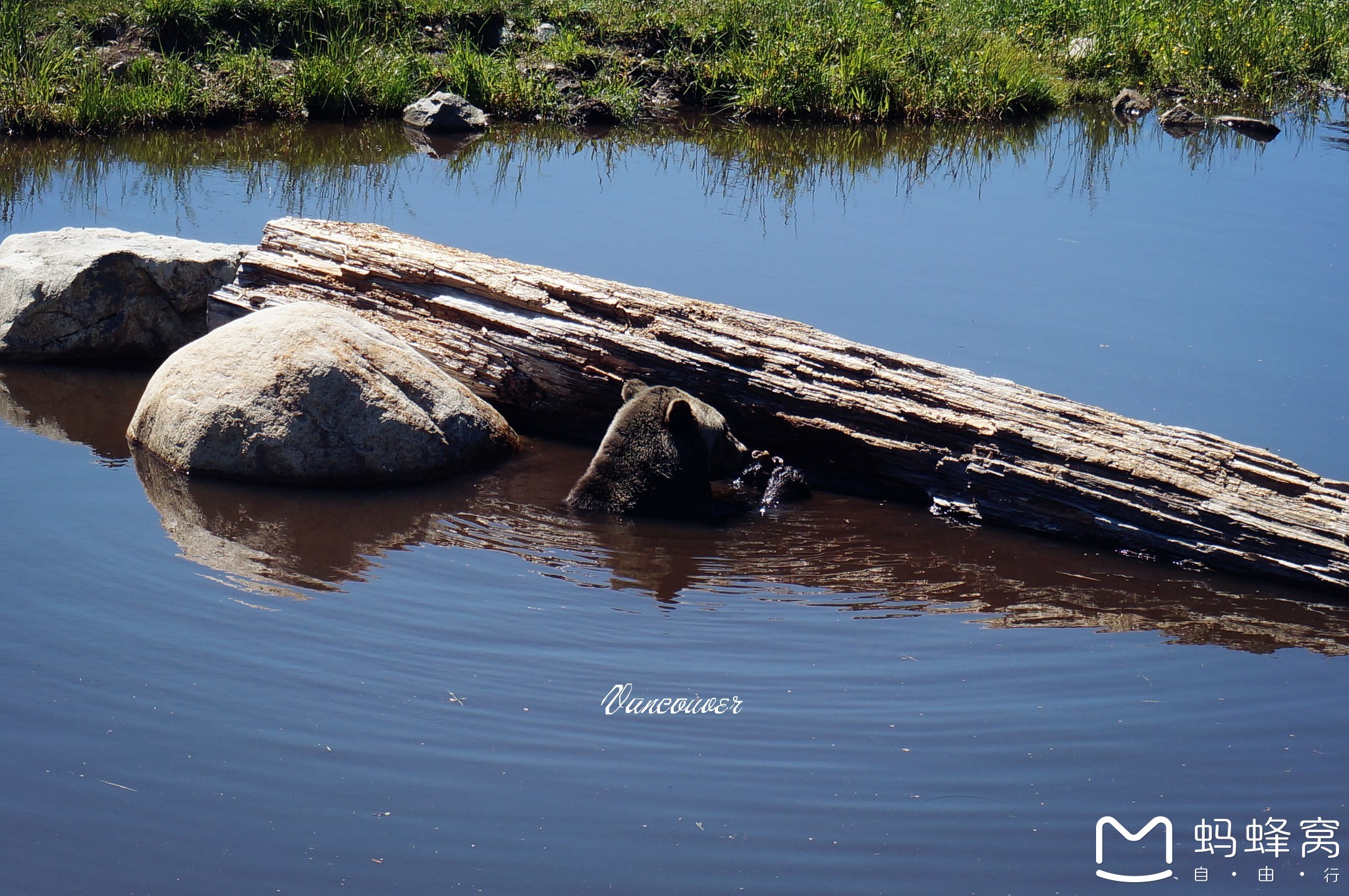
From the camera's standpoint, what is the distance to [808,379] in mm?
6254

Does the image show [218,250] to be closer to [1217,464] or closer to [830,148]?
[1217,464]

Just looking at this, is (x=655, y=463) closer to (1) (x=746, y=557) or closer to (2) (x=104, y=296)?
(1) (x=746, y=557)

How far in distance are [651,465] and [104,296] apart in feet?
13.9

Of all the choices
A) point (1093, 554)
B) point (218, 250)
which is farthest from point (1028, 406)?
point (218, 250)

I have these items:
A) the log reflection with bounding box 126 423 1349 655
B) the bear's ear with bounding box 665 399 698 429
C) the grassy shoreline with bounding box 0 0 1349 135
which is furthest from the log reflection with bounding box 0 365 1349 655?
the grassy shoreline with bounding box 0 0 1349 135

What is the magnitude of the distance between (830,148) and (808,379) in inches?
366

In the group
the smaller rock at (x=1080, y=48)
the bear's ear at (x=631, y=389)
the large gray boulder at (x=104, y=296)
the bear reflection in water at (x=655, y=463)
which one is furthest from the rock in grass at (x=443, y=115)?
the smaller rock at (x=1080, y=48)

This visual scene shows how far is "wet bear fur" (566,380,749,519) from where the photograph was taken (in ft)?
19.5

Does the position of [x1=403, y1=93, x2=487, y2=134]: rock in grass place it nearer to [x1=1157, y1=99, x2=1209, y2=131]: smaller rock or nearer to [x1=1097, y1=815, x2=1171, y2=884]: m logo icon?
[x1=1157, y1=99, x2=1209, y2=131]: smaller rock

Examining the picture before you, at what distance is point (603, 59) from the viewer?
56.3 ft

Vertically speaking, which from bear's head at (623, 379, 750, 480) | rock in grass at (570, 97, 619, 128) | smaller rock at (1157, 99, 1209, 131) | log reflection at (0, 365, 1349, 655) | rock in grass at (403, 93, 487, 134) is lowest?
log reflection at (0, 365, 1349, 655)

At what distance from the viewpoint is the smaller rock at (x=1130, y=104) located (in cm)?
1758

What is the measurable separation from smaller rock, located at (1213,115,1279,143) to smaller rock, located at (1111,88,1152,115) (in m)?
1.25

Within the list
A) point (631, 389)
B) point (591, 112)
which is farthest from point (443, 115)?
point (631, 389)
